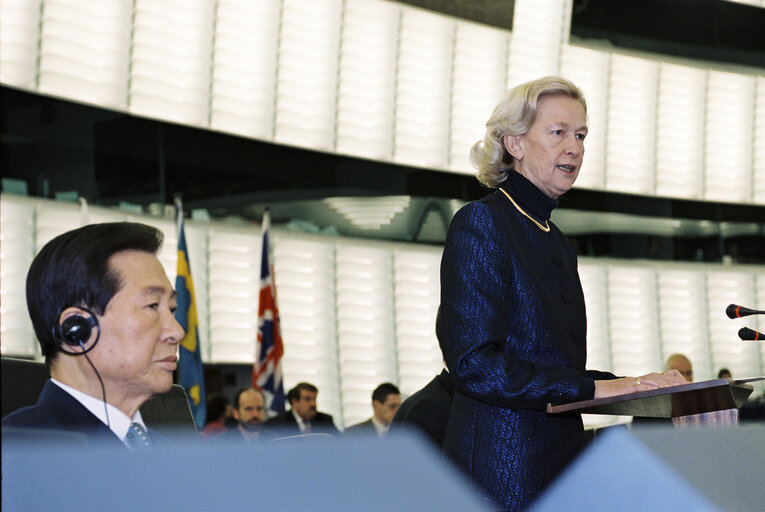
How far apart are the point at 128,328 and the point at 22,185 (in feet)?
23.7

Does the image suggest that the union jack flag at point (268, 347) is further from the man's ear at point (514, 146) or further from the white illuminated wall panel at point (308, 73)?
the man's ear at point (514, 146)

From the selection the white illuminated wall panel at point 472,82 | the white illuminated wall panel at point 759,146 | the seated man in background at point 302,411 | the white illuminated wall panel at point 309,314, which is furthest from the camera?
the white illuminated wall panel at point 759,146

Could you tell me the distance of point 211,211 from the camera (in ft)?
32.2

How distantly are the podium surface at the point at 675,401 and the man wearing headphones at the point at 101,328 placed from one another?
70 centimetres

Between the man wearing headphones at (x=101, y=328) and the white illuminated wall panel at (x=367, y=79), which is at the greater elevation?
the white illuminated wall panel at (x=367, y=79)

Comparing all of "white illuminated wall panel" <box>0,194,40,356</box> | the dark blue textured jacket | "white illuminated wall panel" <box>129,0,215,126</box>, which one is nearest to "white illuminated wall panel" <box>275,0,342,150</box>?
"white illuminated wall panel" <box>129,0,215,126</box>

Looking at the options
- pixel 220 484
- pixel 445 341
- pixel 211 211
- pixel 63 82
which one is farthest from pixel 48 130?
pixel 220 484

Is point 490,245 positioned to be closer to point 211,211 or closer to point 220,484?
point 220,484

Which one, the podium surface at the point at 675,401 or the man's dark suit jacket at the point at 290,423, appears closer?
the podium surface at the point at 675,401

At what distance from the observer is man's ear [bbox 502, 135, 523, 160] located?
2199mm

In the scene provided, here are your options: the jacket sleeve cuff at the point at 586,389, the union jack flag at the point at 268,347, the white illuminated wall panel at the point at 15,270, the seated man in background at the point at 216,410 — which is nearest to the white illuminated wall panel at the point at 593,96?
the union jack flag at the point at 268,347

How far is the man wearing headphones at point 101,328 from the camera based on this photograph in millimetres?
1582

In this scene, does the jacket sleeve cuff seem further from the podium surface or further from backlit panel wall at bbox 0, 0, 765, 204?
backlit panel wall at bbox 0, 0, 765, 204

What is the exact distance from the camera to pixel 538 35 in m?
12.6
